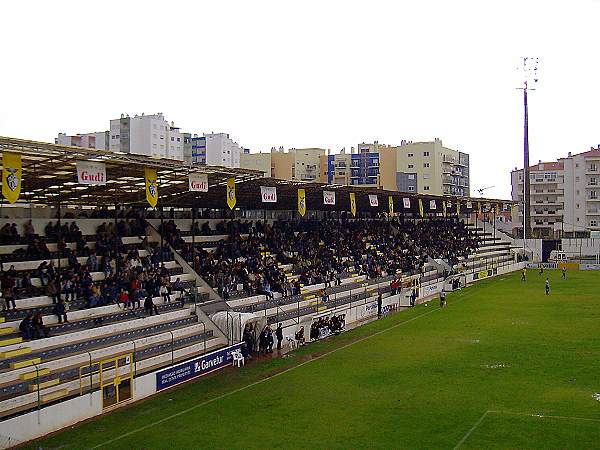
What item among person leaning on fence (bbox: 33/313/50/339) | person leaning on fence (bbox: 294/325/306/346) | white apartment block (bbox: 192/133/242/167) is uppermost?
white apartment block (bbox: 192/133/242/167)

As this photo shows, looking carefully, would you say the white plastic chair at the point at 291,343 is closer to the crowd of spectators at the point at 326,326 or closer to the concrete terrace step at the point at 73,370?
the crowd of spectators at the point at 326,326

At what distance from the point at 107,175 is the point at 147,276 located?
482 cm

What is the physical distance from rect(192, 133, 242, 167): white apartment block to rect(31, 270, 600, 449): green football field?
10336cm

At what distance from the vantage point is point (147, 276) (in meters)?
30.0

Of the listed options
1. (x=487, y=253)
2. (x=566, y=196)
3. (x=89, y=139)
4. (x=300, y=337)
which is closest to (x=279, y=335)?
(x=300, y=337)

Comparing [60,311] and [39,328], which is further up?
[60,311]

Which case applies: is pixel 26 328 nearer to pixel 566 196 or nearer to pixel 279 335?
pixel 279 335

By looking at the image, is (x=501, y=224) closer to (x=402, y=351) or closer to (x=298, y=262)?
(x=298, y=262)

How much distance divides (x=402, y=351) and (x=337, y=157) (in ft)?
350

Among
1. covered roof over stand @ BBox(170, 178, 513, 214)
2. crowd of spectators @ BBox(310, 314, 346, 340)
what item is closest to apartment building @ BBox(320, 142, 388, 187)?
covered roof over stand @ BBox(170, 178, 513, 214)

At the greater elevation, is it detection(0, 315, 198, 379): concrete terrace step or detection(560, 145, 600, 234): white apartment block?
detection(560, 145, 600, 234): white apartment block

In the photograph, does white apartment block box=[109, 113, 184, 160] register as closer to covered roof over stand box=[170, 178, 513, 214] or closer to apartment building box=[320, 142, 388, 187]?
apartment building box=[320, 142, 388, 187]

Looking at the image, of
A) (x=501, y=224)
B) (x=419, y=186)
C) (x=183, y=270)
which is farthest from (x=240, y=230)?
(x=419, y=186)

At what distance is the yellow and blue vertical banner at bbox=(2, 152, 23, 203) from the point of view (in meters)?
19.9
